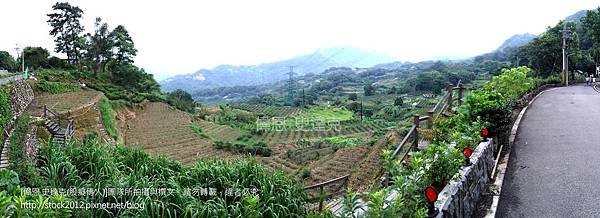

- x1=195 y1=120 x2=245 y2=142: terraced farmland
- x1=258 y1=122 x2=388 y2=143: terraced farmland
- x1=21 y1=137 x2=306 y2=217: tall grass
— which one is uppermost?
x1=21 y1=137 x2=306 y2=217: tall grass

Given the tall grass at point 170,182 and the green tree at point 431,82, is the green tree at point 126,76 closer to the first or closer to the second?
the tall grass at point 170,182

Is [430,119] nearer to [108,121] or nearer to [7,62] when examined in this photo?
[108,121]

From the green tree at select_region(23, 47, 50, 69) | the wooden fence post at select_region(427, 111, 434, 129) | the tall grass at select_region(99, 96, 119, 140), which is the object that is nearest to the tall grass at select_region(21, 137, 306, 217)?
the wooden fence post at select_region(427, 111, 434, 129)

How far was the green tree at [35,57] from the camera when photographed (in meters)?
36.0

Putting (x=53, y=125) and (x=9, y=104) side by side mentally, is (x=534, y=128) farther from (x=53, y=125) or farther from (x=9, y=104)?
(x=9, y=104)

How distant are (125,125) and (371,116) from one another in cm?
4360

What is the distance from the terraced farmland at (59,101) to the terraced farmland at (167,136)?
11.6ft

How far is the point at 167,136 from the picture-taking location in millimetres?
30344

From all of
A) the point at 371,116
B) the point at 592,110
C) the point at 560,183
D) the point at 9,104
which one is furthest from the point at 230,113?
the point at 560,183

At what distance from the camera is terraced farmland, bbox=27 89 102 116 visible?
20523 millimetres

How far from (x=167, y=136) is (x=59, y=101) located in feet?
26.1

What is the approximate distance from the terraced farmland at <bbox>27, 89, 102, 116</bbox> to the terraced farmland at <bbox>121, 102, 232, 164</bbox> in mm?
3538

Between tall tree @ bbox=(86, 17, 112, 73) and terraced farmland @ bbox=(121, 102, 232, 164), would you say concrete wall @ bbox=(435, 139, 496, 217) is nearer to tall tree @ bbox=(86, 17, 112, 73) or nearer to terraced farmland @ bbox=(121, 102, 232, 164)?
terraced farmland @ bbox=(121, 102, 232, 164)

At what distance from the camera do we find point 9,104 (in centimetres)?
1719
